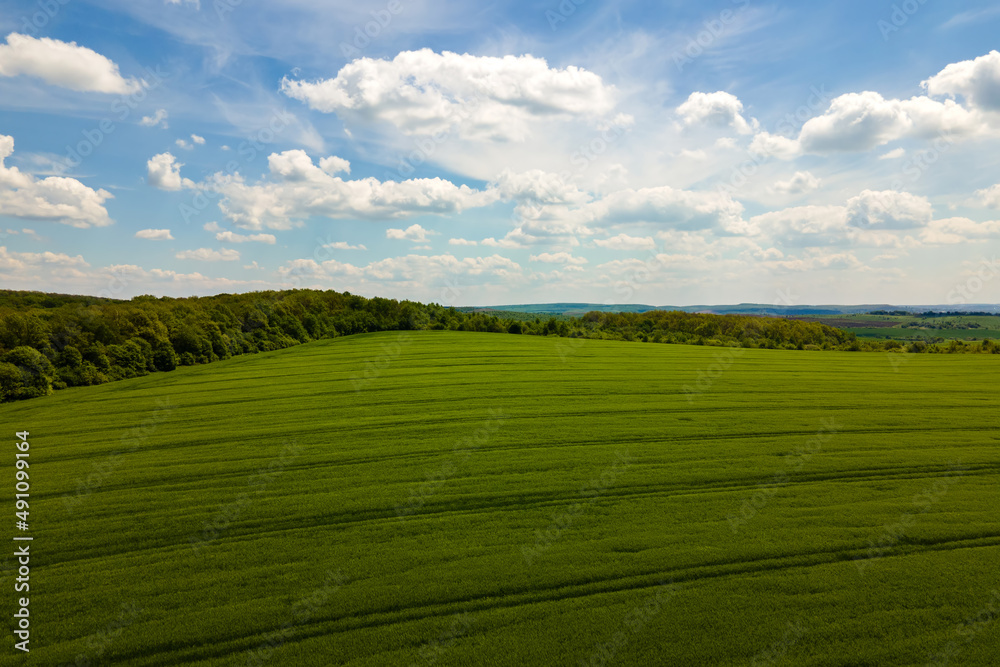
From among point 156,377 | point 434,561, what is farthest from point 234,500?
point 156,377

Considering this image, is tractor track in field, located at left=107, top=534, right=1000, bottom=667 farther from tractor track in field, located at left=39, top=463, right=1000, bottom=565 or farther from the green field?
tractor track in field, located at left=39, top=463, right=1000, bottom=565

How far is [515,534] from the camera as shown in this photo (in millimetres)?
12219

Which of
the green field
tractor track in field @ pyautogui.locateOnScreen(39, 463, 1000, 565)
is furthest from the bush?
tractor track in field @ pyautogui.locateOnScreen(39, 463, 1000, 565)

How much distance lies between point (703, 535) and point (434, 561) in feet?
23.1

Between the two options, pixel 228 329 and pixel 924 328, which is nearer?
pixel 228 329

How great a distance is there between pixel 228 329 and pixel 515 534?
5843 cm

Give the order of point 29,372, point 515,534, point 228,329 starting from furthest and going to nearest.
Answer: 1. point 228,329
2. point 29,372
3. point 515,534

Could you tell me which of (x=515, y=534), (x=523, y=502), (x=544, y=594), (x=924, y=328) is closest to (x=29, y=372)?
(x=523, y=502)

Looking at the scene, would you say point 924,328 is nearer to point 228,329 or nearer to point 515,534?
point 515,534

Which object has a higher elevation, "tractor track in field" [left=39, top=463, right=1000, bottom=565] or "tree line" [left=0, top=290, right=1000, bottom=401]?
"tree line" [left=0, top=290, right=1000, bottom=401]

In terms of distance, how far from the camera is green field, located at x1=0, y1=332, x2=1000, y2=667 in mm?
8609

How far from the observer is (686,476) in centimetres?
1591

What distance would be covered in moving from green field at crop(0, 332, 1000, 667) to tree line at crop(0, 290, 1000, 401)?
12.4 meters

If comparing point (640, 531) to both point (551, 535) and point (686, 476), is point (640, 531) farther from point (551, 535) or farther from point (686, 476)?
point (686, 476)
